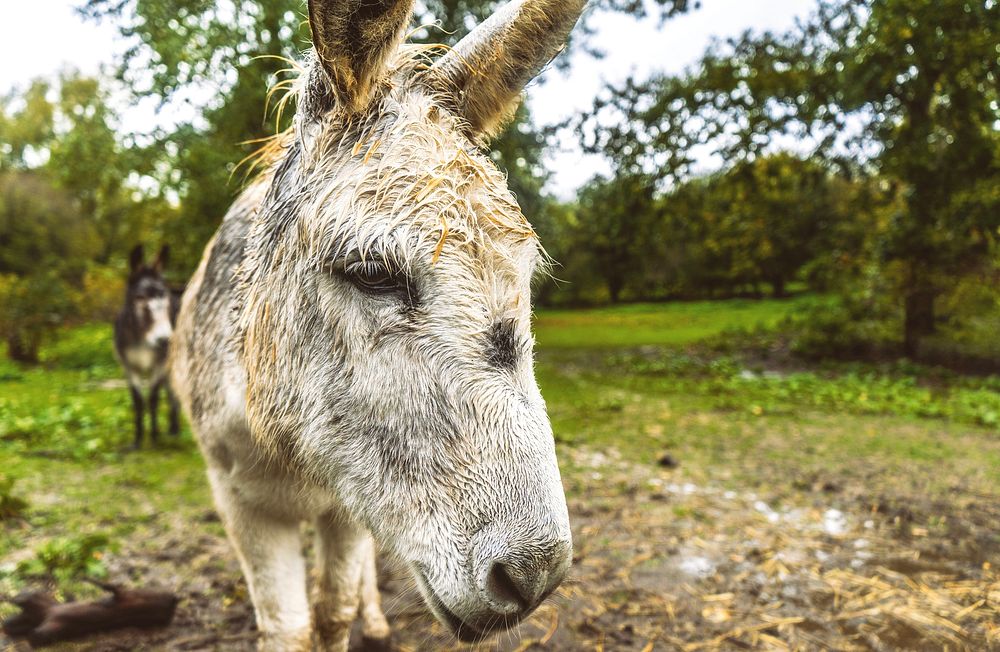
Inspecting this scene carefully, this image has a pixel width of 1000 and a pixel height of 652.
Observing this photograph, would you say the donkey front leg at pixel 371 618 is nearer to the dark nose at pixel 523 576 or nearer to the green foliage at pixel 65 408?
the dark nose at pixel 523 576

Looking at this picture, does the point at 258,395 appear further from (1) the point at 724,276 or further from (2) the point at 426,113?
(1) the point at 724,276

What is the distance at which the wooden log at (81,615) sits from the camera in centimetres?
295

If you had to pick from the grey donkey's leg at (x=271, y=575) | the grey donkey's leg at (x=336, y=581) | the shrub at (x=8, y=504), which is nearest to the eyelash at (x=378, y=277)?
the grey donkey's leg at (x=271, y=575)

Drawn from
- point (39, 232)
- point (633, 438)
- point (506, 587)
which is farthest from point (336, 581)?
point (39, 232)

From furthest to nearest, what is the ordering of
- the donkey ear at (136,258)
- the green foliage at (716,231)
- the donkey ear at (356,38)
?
the green foliage at (716,231), the donkey ear at (136,258), the donkey ear at (356,38)

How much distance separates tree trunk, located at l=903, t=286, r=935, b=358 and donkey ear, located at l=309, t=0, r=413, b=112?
13692mm

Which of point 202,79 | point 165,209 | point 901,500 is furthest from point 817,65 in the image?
point 165,209

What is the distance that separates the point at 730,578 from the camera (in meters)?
3.91

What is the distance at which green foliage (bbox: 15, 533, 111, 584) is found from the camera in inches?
144

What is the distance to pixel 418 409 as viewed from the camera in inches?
55.1

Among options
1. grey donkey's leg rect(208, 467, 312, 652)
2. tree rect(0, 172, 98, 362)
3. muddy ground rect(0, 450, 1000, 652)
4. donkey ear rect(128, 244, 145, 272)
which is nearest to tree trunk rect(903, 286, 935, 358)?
muddy ground rect(0, 450, 1000, 652)

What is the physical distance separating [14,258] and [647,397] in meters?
23.7

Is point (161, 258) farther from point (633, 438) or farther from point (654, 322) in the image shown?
point (654, 322)

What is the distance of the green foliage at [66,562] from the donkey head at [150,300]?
4.20 meters
